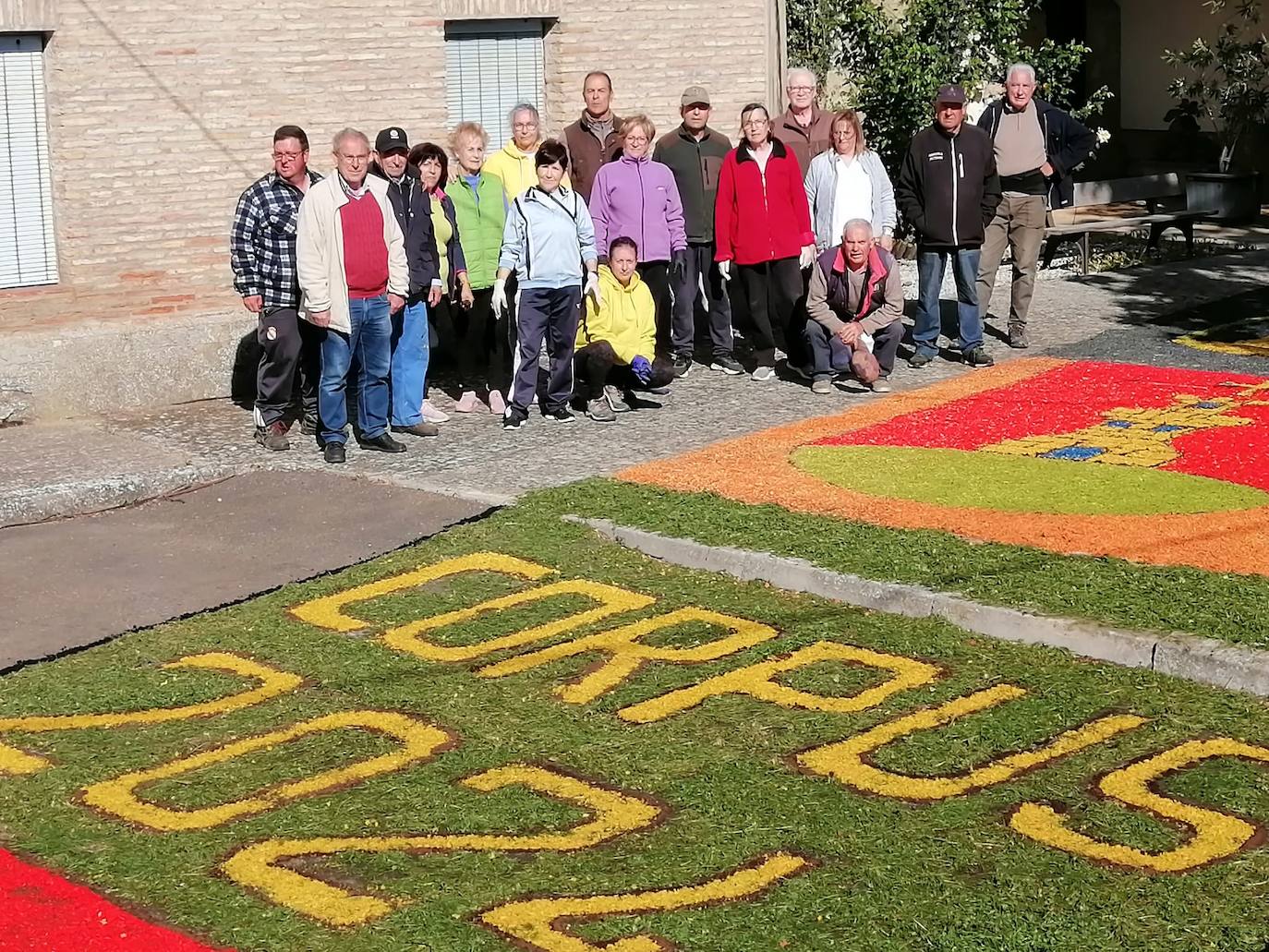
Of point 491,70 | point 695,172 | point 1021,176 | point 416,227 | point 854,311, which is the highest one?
point 491,70

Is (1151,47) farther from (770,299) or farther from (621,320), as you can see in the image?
(621,320)

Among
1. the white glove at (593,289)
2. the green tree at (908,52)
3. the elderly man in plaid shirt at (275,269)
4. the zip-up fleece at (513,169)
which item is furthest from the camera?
the green tree at (908,52)

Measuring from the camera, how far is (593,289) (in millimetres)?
12023

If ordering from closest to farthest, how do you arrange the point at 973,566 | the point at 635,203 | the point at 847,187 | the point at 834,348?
the point at 973,566, the point at 635,203, the point at 834,348, the point at 847,187

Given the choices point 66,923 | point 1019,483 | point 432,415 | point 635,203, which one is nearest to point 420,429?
point 432,415

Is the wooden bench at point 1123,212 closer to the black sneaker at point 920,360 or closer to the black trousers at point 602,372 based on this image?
the black sneaker at point 920,360

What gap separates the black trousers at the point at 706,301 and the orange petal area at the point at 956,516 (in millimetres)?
2045

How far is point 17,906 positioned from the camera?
5.40m

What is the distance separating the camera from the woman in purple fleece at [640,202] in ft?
41.2

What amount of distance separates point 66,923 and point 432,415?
7.03 meters

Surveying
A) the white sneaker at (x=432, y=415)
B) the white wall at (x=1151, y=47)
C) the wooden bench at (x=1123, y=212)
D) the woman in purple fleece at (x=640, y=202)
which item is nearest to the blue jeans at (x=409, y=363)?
the white sneaker at (x=432, y=415)

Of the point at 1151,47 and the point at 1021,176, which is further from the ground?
the point at 1151,47

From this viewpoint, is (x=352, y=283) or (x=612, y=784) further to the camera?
(x=352, y=283)

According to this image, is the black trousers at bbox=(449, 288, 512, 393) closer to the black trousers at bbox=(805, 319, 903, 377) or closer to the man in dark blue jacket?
the black trousers at bbox=(805, 319, 903, 377)
